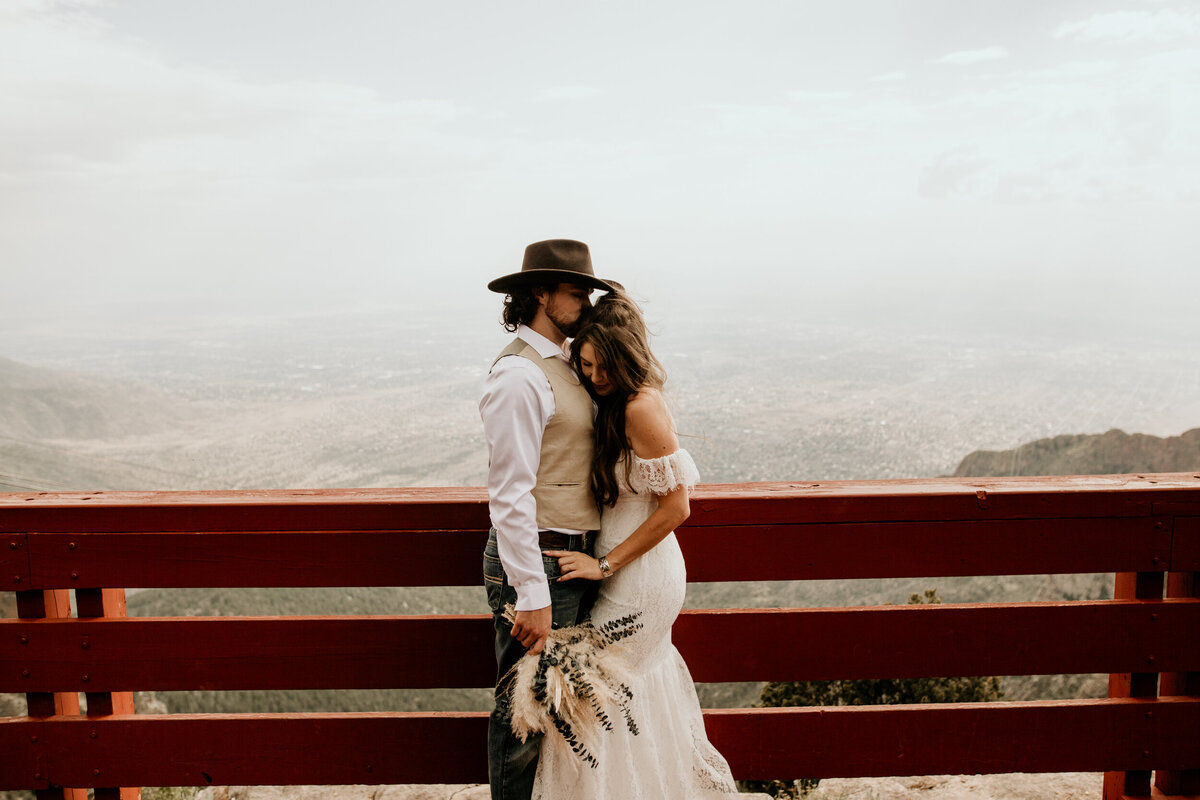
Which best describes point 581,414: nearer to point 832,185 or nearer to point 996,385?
point 996,385

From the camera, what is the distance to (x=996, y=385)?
49406mm

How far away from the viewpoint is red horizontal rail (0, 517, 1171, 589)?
2346 mm

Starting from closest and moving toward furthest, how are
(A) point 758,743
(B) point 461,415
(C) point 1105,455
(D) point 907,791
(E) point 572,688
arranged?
(E) point 572,688, (A) point 758,743, (D) point 907,791, (C) point 1105,455, (B) point 461,415

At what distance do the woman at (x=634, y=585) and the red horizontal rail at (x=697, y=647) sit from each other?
0.24m

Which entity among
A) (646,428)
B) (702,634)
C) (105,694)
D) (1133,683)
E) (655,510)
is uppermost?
(646,428)

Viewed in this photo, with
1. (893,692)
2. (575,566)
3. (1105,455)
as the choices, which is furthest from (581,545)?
(1105,455)

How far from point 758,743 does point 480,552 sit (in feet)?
3.44

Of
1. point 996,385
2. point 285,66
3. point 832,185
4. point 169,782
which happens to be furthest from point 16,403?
point 832,185

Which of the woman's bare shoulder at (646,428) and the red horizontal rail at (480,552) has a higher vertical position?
the woman's bare shoulder at (646,428)

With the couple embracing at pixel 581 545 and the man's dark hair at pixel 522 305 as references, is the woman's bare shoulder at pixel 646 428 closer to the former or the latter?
the couple embracing at pixel 581 545

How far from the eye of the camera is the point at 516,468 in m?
1.89

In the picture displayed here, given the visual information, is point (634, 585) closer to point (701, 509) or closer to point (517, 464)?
point (701, 509)

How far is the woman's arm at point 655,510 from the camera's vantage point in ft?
6.53

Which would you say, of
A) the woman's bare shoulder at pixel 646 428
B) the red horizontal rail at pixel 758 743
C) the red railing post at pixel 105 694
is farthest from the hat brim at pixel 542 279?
the red railing post at pixel 105 694
